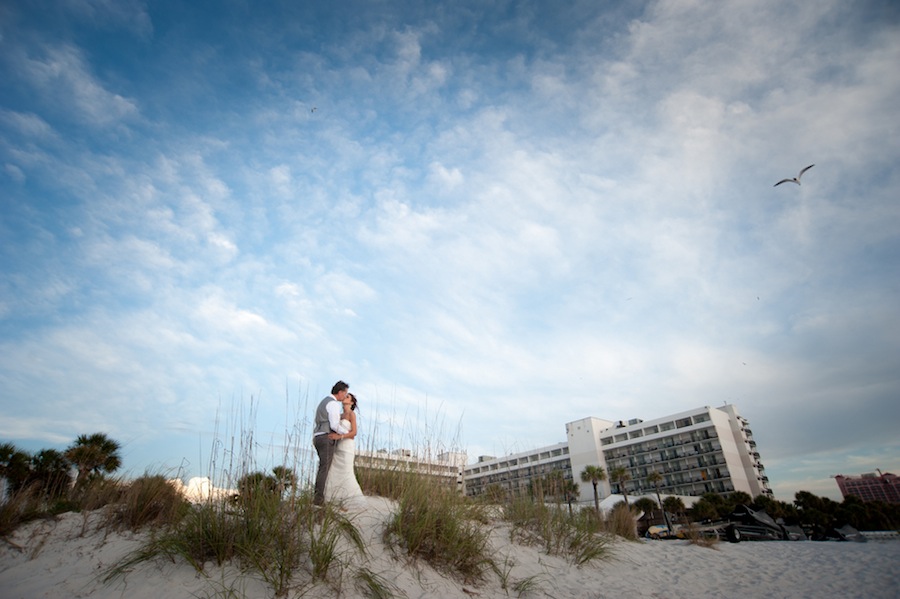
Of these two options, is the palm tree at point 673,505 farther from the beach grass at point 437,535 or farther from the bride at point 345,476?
the bride at point 345,476

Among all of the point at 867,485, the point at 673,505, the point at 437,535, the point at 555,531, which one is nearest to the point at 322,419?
the point at 437,535

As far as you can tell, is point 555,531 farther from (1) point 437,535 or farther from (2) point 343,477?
(2) point 343,477

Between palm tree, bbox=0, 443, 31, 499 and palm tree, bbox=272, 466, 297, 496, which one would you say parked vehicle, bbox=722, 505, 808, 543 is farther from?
palm tree, bbox=0, 443, 31, 499

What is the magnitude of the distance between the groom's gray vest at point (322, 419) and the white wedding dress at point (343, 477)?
0.74ft

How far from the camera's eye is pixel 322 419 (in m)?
5.84

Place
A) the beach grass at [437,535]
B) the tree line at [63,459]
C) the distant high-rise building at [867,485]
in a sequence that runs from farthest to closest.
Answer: the distant high-rise building at [867,485], the tree line at [63,459], the beach grass at [437,535]

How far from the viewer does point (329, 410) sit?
5.77 m

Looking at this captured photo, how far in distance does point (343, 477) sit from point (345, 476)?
27 mm

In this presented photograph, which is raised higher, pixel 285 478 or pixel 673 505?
pixel 285 478

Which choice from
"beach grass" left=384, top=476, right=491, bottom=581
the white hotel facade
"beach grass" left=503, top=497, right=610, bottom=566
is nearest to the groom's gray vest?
"beach grass" left=384, top=476, right=491, bottom=581

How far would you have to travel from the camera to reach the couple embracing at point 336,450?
5539 mm

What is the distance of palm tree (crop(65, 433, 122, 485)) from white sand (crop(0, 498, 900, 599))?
9.88 m

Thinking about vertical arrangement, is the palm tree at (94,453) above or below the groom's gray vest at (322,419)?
above

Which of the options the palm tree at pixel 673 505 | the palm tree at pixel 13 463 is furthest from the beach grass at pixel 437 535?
the palm tree at pixel 673 505
